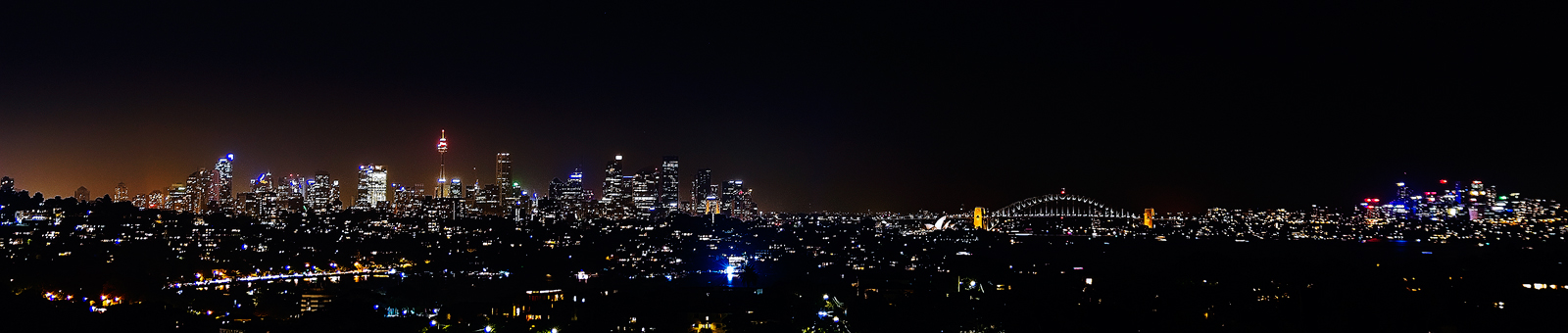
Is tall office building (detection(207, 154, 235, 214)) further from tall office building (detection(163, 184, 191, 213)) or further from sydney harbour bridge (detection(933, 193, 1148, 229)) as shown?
sydney harbour bridge (detection(933, 193, 1148, 229))

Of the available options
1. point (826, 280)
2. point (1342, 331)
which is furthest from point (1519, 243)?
point (1342, 331)

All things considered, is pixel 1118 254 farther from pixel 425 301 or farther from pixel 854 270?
pixel 425 301

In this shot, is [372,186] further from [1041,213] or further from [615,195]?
[1041,213]

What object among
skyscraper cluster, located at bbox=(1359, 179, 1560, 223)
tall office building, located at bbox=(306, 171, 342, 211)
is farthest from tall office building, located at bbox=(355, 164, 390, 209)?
skyscraper cluster, located at bbox=(1359, 179, 1560, 223)

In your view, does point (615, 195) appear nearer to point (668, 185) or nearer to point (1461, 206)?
point (668, 185)

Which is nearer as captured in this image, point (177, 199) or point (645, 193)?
point (177, 199)

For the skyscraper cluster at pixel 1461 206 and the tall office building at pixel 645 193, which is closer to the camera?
the skyscraper cluster at pixel 1461 206

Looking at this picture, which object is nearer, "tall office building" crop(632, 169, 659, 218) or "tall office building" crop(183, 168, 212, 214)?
"tall office building" crop(183, 168, 212, 214)

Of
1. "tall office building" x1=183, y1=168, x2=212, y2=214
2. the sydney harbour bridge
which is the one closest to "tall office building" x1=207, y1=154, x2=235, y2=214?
"tall office building" x1=183, y1=168, x2=212, y2=214

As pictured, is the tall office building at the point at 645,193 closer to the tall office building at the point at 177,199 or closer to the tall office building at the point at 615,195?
the tall office building at the point at 615,195

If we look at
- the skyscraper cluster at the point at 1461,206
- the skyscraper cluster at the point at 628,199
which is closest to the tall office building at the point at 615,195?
the skyscraper cluster at the point at 628,199

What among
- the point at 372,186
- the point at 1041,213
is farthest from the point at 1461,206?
the point at 372,186

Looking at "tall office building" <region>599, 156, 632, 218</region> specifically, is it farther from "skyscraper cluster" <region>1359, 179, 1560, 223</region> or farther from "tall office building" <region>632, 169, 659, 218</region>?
"skyscraper cluster" <region>1359, 179, 1560, 223</region>
